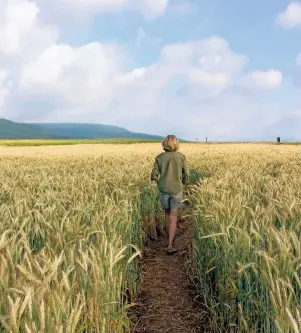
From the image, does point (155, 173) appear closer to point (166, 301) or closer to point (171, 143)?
point (171, 143)

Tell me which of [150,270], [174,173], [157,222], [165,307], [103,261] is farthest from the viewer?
[157,222]

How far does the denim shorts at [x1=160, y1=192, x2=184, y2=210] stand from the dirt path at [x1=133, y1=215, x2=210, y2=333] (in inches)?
31.3

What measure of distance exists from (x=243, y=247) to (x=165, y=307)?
1928 millimetres

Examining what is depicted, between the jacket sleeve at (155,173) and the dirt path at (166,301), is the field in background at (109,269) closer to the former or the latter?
the dirt path at (166,301)

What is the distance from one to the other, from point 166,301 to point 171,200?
8.23 ft

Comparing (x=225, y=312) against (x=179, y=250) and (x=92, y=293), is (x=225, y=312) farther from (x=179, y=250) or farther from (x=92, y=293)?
(x=179, y=250)

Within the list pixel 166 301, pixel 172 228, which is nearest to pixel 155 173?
Answer: pixel 172 228

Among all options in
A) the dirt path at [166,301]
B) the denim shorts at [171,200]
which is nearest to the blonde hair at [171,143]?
the denim shorts at [171,200]

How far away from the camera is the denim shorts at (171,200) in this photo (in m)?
7.80

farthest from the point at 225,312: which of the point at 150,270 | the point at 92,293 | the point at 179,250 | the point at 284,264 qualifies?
the point at 179,250

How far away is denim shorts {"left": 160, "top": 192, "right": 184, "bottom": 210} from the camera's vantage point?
780 cm

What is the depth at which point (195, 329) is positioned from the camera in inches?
188

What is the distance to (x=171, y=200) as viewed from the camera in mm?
7840

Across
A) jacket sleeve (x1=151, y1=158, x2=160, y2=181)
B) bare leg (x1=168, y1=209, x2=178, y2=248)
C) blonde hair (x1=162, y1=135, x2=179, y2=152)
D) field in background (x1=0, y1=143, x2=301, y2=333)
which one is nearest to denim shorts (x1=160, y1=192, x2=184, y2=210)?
bare leg (x1=168, y1=209, x2=178, y2=248)
